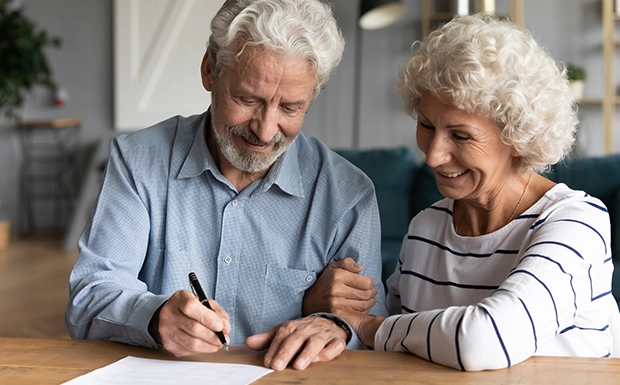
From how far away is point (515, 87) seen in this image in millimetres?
1396

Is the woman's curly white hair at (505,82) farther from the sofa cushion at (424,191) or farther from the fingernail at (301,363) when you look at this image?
the sofa cushion at (424,191)

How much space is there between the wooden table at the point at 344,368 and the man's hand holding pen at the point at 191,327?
0.03m

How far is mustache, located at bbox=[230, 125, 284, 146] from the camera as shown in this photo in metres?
1.60

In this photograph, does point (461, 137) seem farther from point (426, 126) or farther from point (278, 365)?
point (278, 365)

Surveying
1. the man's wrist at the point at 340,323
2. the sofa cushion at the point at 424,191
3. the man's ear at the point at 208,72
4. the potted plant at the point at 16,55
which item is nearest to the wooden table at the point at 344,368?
the man's wrist at the point at 340,323

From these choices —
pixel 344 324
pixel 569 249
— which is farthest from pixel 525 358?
pixel 344 324

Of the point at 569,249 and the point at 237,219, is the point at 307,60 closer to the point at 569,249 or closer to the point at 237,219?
the point at 237,219

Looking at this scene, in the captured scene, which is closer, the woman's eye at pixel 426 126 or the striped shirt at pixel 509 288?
the striped shirt at pixel 509 288

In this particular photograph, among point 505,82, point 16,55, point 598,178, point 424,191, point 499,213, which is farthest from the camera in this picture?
point 16,55

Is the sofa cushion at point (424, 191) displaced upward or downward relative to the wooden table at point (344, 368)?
downward

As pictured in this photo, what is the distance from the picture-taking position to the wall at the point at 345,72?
6492 millimetres

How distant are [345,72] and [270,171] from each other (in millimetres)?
5261

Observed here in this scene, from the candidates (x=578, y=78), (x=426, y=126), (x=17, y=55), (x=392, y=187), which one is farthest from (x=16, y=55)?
(x=426, y=126)

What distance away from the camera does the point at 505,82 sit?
140 centimetres
